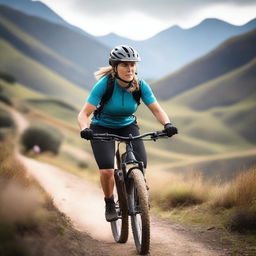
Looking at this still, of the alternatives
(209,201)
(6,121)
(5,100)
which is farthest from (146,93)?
(5,100)

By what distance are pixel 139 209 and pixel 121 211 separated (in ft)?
1.98

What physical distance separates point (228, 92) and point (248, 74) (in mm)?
7022

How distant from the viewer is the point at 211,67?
139875 millimetres

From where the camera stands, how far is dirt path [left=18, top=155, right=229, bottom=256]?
5.19 m

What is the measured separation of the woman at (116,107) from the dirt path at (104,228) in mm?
970

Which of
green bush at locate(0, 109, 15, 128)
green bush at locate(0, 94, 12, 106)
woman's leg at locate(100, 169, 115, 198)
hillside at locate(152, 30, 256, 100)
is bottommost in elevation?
woman's leg at locate(100, 169, 115, 198)

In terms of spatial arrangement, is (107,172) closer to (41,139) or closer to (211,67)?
(41,139)

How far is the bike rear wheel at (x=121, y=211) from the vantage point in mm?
4957

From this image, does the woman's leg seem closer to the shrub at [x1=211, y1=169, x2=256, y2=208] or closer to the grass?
the grass

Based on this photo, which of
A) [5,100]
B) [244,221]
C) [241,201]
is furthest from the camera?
[5,100]

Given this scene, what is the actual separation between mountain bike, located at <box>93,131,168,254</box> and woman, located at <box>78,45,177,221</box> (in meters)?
0.14

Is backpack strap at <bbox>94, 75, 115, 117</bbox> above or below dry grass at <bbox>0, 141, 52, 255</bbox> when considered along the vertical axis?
above

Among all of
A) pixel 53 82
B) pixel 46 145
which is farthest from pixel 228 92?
pixel 46 145

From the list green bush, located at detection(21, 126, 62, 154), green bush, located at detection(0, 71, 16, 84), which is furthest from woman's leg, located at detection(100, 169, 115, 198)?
green bush, located at detection(0, 71, 16, 84)
